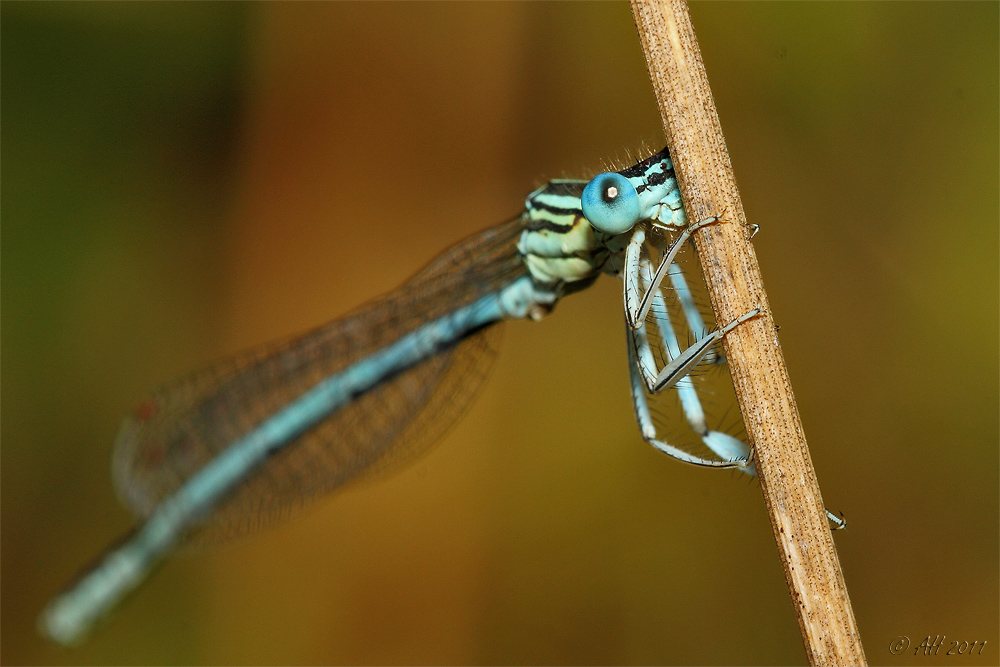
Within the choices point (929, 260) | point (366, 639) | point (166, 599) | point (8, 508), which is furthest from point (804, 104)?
point (8, 508)

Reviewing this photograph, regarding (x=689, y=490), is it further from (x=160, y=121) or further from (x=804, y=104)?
(x=160, y=121)

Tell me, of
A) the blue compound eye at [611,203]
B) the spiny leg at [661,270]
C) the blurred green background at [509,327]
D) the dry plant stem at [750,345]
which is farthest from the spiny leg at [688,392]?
the blurred green background at [509,327]

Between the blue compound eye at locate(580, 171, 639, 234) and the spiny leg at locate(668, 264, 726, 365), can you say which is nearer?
the blue compound eye at locate(580, 171, 639, 234)

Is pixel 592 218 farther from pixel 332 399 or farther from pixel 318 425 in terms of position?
pixel 318 425

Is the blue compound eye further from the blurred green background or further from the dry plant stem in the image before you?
the blurred green background

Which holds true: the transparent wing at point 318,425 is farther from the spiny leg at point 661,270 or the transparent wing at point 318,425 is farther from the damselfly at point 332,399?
the spiny leg at point 661,270

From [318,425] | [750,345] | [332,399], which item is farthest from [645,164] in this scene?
[318,425]

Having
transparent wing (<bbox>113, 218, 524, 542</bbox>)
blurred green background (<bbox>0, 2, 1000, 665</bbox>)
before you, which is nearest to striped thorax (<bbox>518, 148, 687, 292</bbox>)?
transparent wing (<bbox>113, 218, 524, 542</bbox>)
